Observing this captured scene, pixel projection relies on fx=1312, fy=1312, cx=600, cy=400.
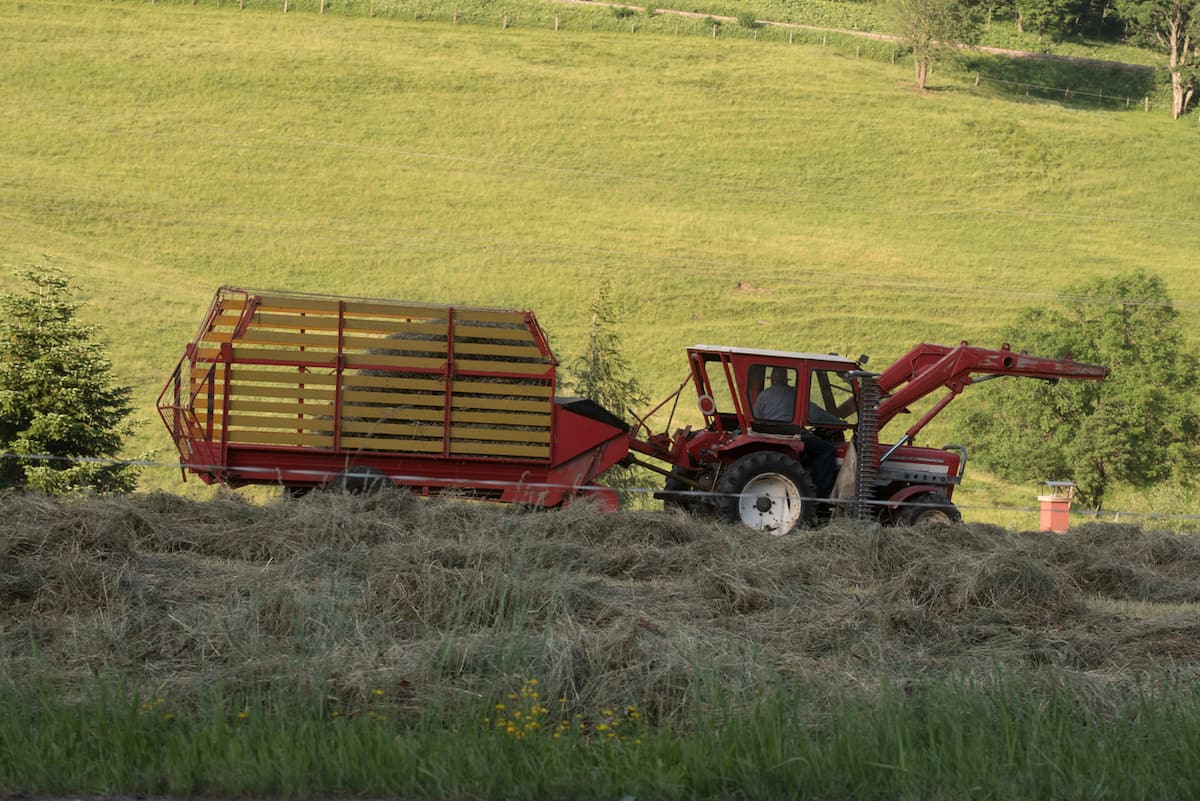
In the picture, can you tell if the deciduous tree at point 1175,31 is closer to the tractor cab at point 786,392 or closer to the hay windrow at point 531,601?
the tractor cab at point 786,392

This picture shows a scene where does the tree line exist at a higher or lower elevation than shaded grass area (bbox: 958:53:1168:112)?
higher

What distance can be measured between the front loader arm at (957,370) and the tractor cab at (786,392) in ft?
1.69

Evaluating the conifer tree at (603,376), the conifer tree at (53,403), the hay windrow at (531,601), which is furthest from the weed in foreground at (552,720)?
the conifer tree at (603,376)

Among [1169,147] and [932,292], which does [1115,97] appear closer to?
[1169,147]

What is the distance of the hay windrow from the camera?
275 inches

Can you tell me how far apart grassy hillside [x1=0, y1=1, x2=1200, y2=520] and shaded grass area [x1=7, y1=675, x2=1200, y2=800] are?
29.2m

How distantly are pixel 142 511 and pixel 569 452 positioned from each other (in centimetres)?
472

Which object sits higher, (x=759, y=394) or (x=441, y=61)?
(x=441, y=61)

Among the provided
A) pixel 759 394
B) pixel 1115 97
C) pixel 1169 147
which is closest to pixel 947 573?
pixel 759 394

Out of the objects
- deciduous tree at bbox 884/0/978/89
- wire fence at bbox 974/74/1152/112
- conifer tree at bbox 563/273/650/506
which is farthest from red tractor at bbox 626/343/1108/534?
wire fence at bbox 974/74/1152/112

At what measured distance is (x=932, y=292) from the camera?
48875mm

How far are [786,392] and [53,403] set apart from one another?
12.8 m

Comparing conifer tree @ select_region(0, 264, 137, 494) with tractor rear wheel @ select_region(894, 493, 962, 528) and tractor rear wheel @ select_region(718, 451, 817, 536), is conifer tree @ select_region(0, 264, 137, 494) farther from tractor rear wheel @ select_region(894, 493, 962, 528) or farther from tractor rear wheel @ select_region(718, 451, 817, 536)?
tractor rear wheel @ select_region(894, 493, 962, 528)

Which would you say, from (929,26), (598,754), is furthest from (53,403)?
(929,26)
